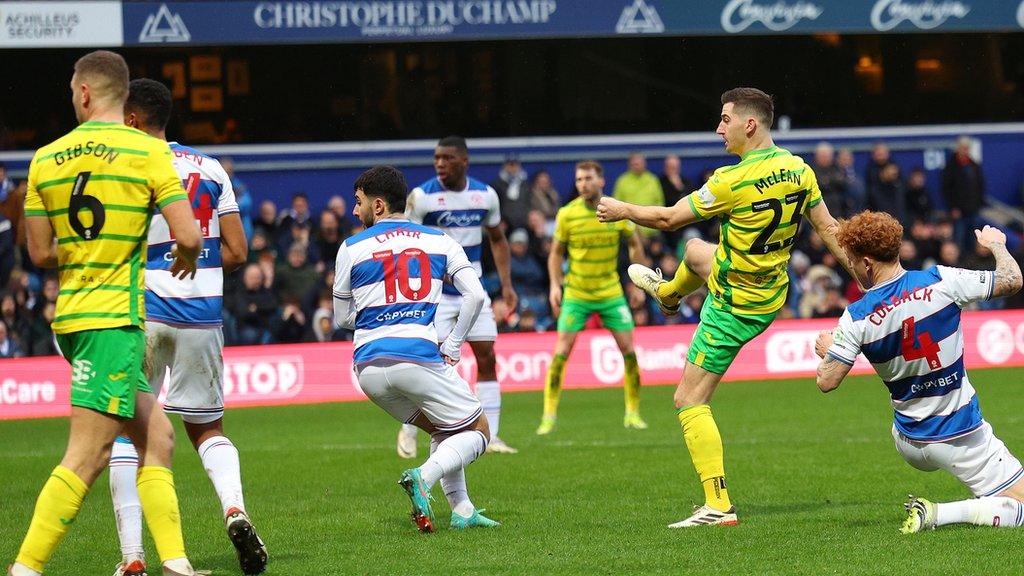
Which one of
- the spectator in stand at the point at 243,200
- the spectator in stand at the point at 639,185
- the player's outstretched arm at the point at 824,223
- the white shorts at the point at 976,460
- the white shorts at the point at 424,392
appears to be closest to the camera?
the white shorts at the point at 976,460

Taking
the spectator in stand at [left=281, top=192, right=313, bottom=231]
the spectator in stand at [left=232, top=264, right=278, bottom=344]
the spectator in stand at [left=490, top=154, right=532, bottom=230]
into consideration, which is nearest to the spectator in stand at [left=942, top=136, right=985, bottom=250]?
the spectator in stand at [left=490, top=154, right=532, bottom=230]

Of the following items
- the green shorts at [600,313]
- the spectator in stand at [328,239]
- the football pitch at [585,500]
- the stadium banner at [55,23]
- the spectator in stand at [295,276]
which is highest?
the stadium banner at [55,23]

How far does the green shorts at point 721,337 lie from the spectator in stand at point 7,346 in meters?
12.7

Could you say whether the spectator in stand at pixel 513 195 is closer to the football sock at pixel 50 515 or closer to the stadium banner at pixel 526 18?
the stadium banner at pixel 526 18

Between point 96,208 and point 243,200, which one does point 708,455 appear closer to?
point 96,208

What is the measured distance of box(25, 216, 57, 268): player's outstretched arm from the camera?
629cm

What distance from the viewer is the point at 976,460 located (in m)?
7.66

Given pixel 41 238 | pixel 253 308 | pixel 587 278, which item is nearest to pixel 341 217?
pixel 253 308

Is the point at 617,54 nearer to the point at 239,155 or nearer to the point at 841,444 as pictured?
the point at 239,155

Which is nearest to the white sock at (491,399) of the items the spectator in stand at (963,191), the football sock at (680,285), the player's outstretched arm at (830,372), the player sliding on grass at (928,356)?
the football sock at (680,285)

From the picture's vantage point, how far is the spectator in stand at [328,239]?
2077 centimetres

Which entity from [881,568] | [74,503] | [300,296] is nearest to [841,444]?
[881,568]

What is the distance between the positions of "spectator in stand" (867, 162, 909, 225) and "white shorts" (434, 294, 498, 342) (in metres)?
11.8

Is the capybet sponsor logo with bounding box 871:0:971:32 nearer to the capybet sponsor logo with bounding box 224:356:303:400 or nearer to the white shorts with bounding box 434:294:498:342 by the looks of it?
the capybet sponsor logo with bounding box 224:356:303:400
